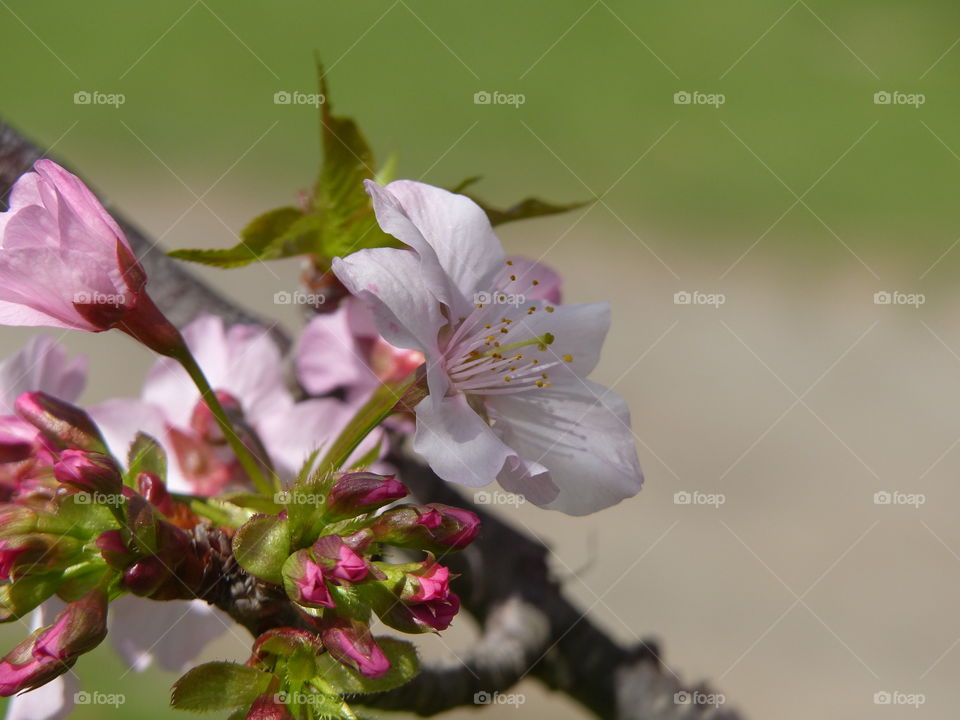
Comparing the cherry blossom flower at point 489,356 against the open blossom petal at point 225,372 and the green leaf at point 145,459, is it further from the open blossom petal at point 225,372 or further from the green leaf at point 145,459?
the open blossom petal at point 225,372

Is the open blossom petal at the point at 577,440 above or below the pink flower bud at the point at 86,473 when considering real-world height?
above

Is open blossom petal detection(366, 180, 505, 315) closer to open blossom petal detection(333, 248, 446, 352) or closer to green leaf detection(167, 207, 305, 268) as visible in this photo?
open blossom petal detection(333, 248, 446, 352)

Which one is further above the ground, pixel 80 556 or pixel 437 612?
pixel 437 612

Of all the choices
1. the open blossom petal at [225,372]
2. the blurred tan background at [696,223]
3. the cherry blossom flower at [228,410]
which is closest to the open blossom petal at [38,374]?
the cherry blossom flower at [228,410]

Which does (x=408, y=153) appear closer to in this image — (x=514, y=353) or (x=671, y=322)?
(x=671, y=322)

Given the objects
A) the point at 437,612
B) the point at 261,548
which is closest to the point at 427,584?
the point at 437,612

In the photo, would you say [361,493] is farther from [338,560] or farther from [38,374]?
[38,374]
